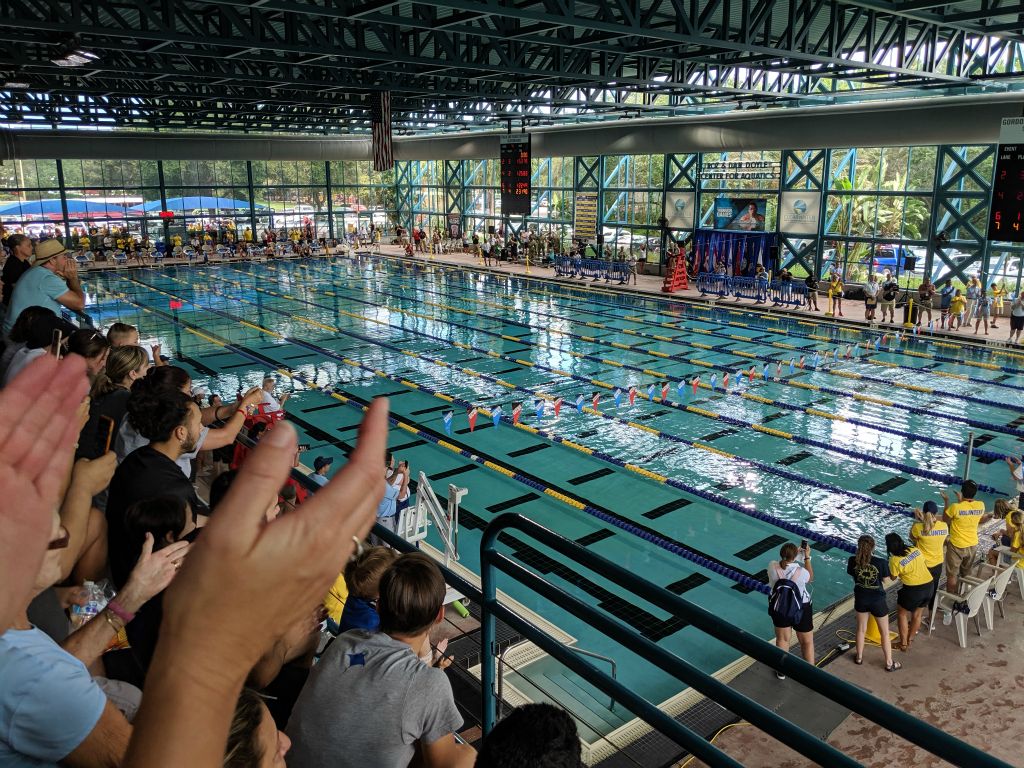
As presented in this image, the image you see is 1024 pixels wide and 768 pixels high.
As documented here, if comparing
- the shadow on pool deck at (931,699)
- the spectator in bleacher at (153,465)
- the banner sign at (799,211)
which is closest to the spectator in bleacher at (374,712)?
the spectator in bleacher at (153,465)

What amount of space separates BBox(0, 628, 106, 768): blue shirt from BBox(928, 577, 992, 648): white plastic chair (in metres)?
6.81

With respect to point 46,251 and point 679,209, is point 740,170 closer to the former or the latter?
point 679,209

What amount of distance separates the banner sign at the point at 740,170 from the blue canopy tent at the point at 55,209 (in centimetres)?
2628

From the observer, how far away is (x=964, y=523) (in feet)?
23.6

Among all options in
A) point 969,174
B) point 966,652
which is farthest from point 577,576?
point 969,174

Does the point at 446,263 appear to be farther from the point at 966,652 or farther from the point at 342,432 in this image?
the point at 966,652

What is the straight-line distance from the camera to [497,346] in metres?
17.8

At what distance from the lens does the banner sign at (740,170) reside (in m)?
25.4

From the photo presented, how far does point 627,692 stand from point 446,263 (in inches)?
1252

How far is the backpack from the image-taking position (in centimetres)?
617

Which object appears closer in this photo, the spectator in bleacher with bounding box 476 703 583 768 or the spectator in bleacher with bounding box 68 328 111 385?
the spectator in bleacher with bounding box 476 703 583 768

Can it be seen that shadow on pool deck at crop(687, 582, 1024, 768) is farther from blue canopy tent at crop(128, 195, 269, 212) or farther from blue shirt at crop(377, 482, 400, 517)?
blue canopy tent at crop(128, 195, 269, 212)

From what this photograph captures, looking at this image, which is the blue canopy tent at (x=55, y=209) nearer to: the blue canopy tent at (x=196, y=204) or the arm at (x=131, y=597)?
the blue canopy tent at (x=196, y=204)

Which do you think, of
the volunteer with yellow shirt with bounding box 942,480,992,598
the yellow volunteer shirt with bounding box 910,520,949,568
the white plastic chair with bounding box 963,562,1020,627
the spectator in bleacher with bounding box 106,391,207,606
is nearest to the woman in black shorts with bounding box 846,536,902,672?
the yellow volunteer shirt with bounding box 910,520,949,568
